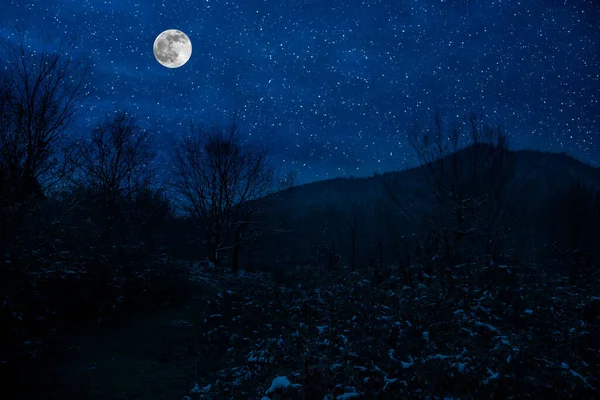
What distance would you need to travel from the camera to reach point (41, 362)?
7.23m

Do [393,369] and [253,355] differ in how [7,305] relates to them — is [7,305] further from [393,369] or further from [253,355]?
[393,369]

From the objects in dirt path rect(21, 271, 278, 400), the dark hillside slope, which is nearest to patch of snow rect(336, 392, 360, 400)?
dirt path rect(21, 271, 278, 400)

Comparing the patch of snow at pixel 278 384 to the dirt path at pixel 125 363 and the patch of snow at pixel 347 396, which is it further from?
the dirt path at pixel 125 363

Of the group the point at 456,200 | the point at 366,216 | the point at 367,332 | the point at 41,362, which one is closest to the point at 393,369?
the point at 367,332

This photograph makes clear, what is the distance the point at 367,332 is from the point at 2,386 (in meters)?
7.32

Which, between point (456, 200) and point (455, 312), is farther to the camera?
point (456, 200)

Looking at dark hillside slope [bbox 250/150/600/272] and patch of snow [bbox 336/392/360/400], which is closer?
patch of snow [bbox 336/392/360/400]

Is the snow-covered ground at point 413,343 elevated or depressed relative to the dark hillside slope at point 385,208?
depressed

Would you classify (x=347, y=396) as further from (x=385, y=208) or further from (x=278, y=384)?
(x=385, y=208)

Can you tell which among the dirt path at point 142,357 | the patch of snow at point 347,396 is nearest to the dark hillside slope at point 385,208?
the dirt path at point 142,357

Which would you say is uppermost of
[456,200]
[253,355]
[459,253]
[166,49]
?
[166,49]

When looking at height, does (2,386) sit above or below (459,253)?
below

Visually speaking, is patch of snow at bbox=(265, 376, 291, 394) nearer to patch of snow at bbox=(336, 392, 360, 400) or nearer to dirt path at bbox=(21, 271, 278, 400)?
patch of snow at bbox=(336, 392, 360, 400)

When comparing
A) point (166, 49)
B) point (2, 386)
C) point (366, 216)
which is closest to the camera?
point (2, 386)
